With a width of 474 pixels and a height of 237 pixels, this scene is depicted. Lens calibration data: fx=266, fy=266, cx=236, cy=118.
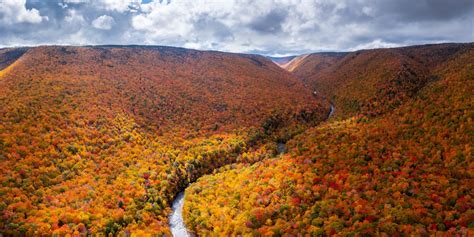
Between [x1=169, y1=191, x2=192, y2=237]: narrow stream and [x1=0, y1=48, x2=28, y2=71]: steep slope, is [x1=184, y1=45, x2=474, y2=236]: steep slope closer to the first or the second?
[x1=169, y1=191, x2=192, y2=237]: narrow stream

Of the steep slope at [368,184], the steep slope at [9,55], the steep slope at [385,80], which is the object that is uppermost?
the steep slope at [9,55]

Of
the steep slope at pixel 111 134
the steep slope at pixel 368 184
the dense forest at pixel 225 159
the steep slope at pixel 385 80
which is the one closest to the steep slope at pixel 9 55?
the steep slope at pixel 111 134

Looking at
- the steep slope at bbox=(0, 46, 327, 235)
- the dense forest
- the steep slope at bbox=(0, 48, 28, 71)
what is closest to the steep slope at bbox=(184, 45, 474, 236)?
the dense forest

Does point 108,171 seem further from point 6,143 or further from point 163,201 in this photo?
point 6,143

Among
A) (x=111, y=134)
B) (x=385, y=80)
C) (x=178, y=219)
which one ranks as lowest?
(x=178, y=219)

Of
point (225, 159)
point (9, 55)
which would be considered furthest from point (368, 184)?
point (9, 55)

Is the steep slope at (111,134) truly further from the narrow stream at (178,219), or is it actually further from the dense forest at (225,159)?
the narrow stream at (178,219)

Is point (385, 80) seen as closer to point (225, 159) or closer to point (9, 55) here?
point (225, 159)
